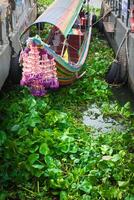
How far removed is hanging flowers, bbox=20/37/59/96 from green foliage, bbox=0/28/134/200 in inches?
15.7

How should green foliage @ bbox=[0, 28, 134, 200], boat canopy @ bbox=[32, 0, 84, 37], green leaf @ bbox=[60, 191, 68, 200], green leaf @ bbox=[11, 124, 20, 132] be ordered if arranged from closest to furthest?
green leaf @ bbox=[60, 191, 68, 200]
green foliage @ bbox=[0, 28, 134, 200]
green leaf @ bbox=[11, 124, 20, 132]
boat canopy @ bbox=[32, 0, 84, 37]

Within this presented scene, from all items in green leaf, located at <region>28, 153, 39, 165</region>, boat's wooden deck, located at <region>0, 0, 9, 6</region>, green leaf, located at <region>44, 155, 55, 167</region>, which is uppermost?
boat's wooden deck, located at <region>0, 0, 9, 6</region>

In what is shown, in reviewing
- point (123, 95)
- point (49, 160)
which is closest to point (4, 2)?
point (123, 95)

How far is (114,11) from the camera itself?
15781mm

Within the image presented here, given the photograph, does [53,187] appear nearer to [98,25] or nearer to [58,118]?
[58,118]

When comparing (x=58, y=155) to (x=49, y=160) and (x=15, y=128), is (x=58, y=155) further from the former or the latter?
(x=15, y=128)

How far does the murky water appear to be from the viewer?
9137mm

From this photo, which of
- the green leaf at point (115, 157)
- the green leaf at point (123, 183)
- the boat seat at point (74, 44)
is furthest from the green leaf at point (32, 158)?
the boat seat at point (74, 44)

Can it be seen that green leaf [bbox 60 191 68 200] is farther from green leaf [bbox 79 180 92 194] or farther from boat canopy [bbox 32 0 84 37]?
boat canopy [bbox 32 0 84 37]

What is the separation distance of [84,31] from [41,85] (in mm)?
6281

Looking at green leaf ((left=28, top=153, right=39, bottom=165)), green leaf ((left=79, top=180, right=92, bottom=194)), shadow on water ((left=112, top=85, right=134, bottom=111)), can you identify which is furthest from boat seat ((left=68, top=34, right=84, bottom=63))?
green leaf ((left=79, top=180, right=92, bottom=194))

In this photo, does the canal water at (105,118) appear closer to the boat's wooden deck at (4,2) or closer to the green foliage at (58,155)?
the green foliage at (58,155)

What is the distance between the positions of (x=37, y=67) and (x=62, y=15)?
2.34 metres

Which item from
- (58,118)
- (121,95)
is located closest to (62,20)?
(121,95)
